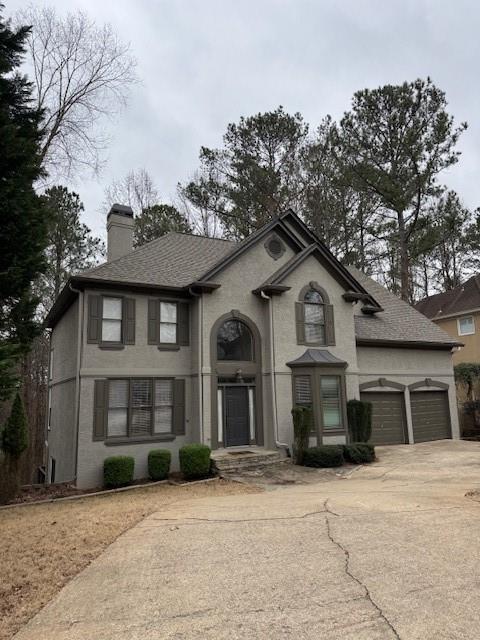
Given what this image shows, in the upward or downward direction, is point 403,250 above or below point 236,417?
above

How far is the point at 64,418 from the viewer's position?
45.8ft

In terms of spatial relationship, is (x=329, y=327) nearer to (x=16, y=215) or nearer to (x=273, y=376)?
(x=273, y=376)

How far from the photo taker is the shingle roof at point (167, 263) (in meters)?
13.1

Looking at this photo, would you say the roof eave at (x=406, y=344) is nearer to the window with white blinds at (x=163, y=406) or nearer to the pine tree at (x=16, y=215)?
the window with white blinds at (x=163, y=406)

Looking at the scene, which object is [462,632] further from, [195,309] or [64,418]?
Answer: [64,418]

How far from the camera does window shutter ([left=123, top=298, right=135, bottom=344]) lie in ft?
42.0

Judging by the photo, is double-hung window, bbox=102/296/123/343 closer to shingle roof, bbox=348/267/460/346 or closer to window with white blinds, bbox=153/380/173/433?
window with white blinds, bbox=153/380/173/433

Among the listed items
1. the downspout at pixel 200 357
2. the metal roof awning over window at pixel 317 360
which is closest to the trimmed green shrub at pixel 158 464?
the downspout at pixel 200 357

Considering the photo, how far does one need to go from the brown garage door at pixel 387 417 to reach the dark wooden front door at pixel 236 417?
494cm

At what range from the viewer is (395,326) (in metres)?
17.8

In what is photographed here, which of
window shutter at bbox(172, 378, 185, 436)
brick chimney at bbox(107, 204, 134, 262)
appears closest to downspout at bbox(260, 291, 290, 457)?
window shutter at bbox(172, 378, 185, 436)

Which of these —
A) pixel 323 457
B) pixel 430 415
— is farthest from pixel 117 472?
pixel 430 415

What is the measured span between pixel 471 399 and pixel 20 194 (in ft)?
66.4

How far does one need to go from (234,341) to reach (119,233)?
5.69m
